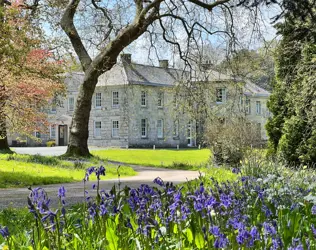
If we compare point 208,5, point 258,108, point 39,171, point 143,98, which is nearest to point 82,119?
point 39,171

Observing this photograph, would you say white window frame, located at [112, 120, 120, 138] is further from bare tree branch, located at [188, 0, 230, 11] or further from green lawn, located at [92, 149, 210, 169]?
bare tree branch, located at [188, 0, 230, 11]

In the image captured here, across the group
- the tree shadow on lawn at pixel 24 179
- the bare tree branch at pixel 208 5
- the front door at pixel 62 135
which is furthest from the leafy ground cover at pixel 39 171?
the front door at pixel 62 135

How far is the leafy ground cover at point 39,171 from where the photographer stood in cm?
1184

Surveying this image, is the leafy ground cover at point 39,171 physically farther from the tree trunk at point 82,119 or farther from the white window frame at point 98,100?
the white window frame at point 98,100

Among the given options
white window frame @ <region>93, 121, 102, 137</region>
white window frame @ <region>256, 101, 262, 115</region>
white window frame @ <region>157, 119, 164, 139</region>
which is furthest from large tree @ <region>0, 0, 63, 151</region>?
white window frame @ <region>256, 101, 262, 115</region>

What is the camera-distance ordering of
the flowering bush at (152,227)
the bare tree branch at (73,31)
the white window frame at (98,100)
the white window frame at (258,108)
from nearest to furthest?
the flowering bush at (152,227) < the bare tree branch at (73,31) < the white window frame at (98,100) < the white window frame at (258,108)

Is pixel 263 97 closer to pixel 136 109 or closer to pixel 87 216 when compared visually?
pixel 136 109

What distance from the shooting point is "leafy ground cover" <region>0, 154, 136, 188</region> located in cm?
1184

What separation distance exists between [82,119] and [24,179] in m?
6.93

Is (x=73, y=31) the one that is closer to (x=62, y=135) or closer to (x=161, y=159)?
(x=161, y=159)

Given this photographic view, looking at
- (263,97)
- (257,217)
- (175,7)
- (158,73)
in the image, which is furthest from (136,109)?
(257,217)

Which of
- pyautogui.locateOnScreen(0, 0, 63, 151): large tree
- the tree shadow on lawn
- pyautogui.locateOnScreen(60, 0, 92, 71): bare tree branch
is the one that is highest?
pyautogui.locateOnScreen(60, 0, 92, 71): bare tree branch

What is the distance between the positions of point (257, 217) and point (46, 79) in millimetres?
16222

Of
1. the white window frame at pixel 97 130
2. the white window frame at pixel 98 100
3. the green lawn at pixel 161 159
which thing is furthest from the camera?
the white window frame at pixel 98 100
